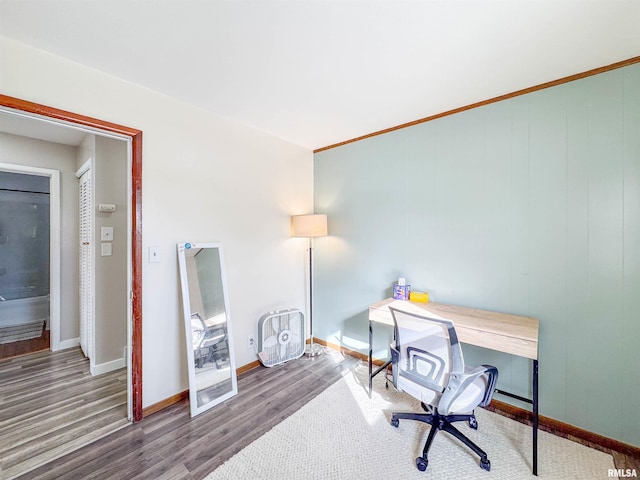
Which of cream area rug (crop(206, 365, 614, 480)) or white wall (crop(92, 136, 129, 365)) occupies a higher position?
white wall (crop(92, 136, 129, 365))

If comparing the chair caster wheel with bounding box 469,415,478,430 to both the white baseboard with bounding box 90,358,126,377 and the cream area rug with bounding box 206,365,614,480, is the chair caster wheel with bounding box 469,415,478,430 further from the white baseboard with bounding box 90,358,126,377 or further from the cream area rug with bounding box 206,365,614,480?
the white baseboard with bounding box 90,358,126,377

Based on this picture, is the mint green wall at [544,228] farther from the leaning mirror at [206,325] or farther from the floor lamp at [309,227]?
the leaning mirror at [206,325]

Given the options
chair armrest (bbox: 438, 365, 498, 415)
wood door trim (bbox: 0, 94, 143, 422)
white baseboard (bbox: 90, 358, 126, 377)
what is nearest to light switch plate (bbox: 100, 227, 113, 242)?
wood door trim (bbox: 0, 94, 143, 422)

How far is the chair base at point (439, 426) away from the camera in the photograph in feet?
5.15

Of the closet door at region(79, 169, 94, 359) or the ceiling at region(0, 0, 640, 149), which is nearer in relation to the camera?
the ceiling at region(0, 0, 640, 149)

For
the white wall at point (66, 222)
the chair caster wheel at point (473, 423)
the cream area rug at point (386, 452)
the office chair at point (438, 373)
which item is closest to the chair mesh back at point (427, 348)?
the office chair at point (438, 373)

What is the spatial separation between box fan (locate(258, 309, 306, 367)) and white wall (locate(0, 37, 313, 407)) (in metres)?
0.12

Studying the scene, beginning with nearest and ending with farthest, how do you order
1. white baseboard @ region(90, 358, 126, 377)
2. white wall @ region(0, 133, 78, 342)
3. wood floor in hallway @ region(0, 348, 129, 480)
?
wood floor in hallway @ region(0, 348, 129, 480) < white baseboard @ region(90, 358, 126, 377) < white wall @ region(0, 133, 78, 342)

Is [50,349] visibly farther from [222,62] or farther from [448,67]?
[448,67]

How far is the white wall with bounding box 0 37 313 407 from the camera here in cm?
173

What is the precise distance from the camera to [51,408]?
214 cm

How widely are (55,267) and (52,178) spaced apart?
3.50ft

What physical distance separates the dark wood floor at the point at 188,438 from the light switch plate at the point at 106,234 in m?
1.80

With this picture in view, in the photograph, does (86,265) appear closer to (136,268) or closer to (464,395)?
(136,268)
